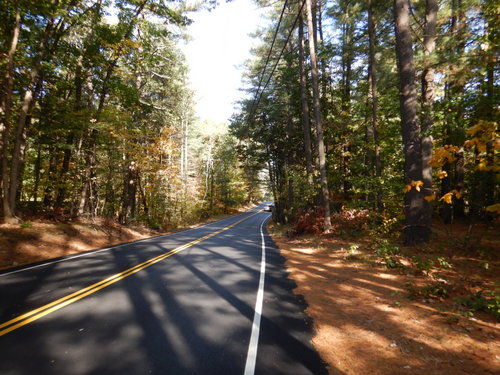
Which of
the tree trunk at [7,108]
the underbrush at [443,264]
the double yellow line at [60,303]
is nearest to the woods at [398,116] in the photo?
the underbrush at [443,264]

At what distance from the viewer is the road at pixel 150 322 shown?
300 centimetres

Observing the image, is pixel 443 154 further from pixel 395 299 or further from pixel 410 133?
pixel 410 133

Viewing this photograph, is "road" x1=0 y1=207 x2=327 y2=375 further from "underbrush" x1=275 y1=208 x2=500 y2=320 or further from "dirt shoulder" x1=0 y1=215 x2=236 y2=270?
"underbrush" x1=275 y1=208 x2=500 y2=320

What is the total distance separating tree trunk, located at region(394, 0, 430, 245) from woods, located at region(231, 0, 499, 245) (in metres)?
0.03

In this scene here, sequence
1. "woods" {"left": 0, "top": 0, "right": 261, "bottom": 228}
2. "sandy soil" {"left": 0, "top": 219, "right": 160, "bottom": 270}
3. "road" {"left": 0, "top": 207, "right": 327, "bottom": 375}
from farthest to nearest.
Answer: "woods" {"left": 0, "top": 0, "right": 261, "bottom": 228}, "sandy soil" {"left": 0, "top": 219, "right": 160, "bottom": 270}, "road" {"left": 0, "top": 207, "right": 327, "bottom": 375}

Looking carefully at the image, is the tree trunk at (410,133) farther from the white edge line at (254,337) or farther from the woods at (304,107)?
the white edge line at (254,337)

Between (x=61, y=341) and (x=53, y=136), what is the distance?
14799 mm

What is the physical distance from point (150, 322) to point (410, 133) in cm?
889

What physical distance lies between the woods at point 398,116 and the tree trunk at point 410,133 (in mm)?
31

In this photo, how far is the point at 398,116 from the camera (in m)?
11.9

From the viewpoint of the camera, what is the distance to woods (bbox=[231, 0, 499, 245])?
728cm

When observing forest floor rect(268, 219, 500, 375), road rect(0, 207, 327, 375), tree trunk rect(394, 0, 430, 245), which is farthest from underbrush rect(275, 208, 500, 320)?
road rect(0, 207, 327, 375)

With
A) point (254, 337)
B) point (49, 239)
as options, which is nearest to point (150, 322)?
point (254, 337)

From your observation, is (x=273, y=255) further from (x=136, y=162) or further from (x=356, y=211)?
(x=136, y=162)
